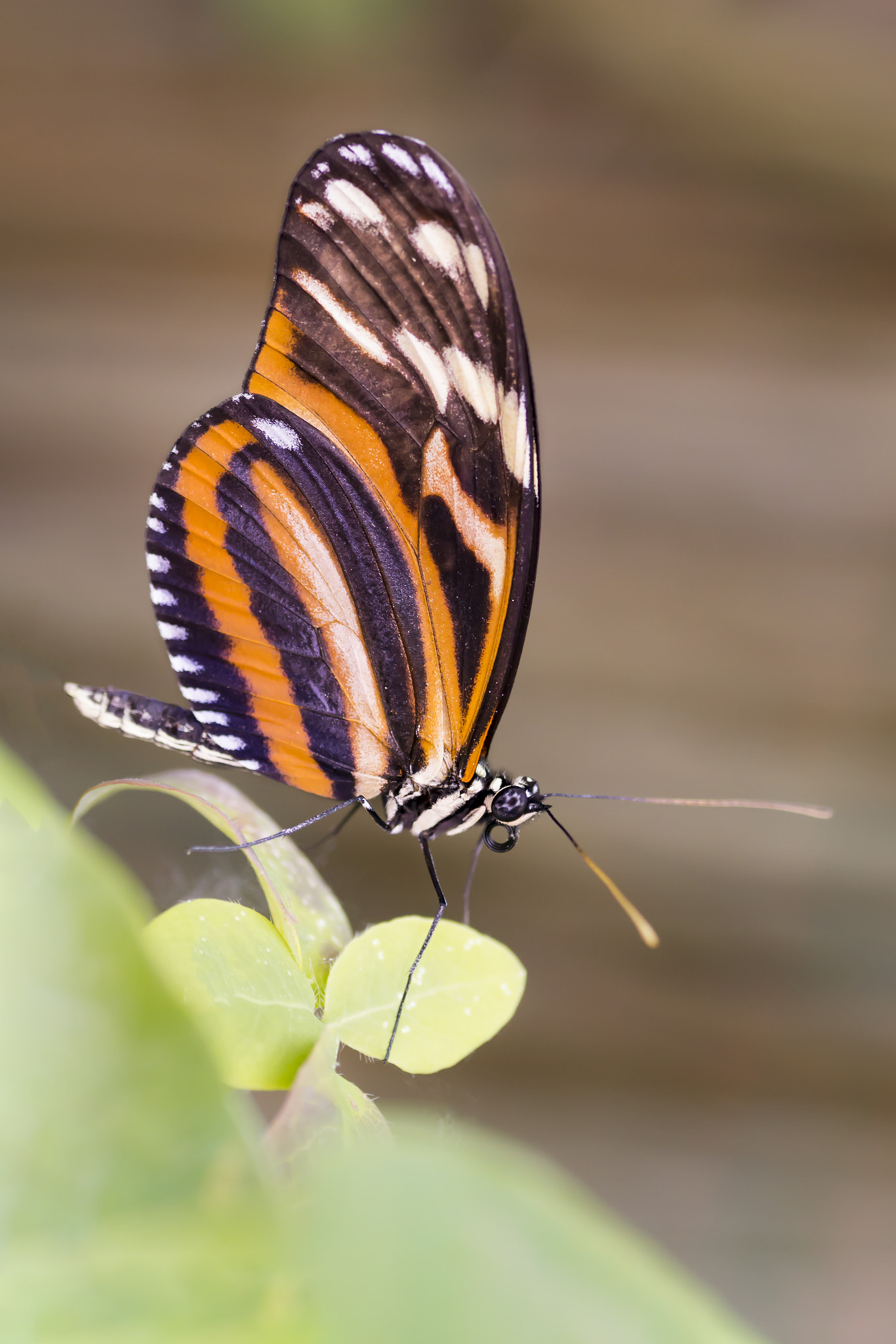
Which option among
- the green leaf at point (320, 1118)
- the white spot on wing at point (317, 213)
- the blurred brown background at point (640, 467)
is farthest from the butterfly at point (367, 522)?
the blurred brown background at point (640, 467)

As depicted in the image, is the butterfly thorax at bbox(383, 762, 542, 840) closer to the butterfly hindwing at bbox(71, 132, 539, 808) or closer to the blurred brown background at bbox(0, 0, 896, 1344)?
the butterfly hindwing at bbox(71, 132, 539, 808)

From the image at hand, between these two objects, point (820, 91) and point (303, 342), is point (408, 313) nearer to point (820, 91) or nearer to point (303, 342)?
point (303, 342)

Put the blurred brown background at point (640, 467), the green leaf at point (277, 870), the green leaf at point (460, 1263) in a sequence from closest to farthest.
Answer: the green leaf at point (460, 1263) < the green leaf at point (277, 870) < the blurred brown background at point (640, 467)

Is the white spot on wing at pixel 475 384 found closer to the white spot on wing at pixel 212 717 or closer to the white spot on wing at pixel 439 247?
the white spot on wing at pixel 439 247

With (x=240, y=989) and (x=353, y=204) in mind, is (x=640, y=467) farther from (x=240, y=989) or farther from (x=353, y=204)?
(x=240, y=989)

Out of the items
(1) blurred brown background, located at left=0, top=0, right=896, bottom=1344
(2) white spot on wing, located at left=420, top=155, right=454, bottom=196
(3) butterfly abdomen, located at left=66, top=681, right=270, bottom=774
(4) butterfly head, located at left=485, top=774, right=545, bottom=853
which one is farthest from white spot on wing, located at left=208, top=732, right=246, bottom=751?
(1) blurred brown background, located at left=0, top=0, right=896, bottom=1344

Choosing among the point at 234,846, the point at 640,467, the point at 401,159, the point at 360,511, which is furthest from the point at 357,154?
the point at 640,467

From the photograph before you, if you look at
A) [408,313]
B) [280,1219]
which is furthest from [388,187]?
[280,1219]
